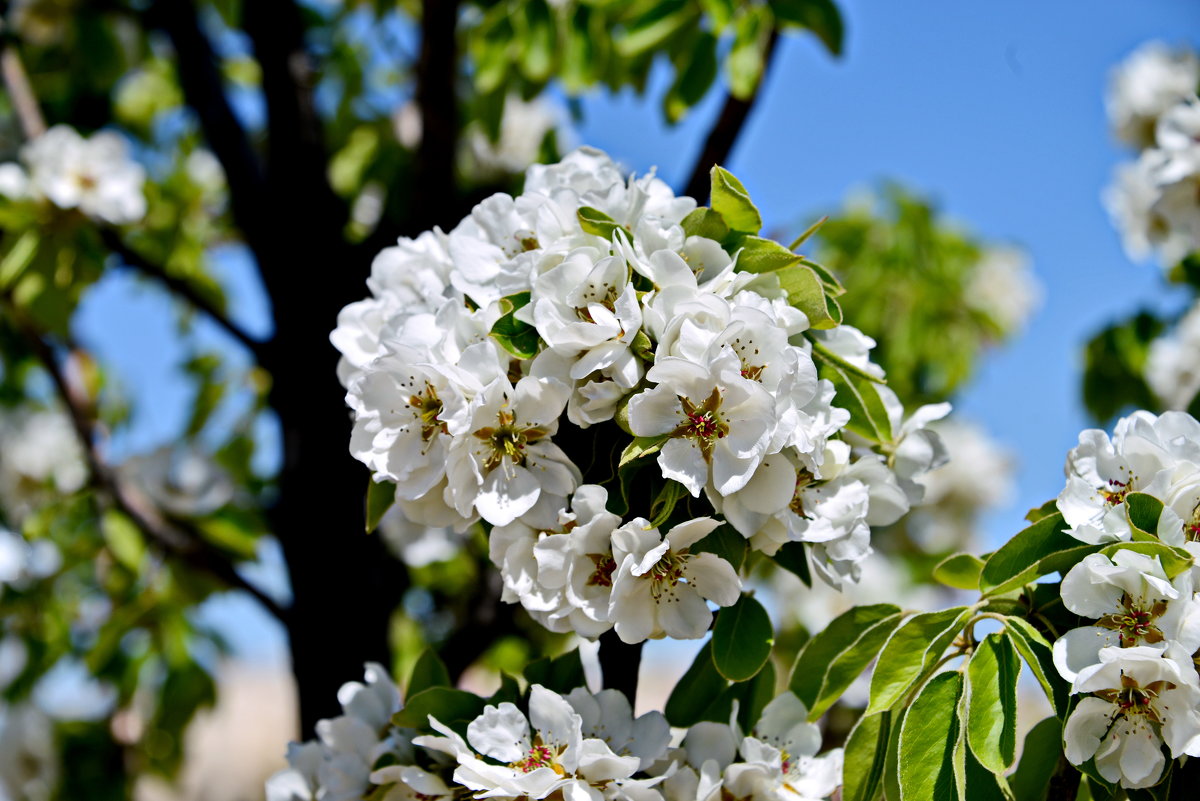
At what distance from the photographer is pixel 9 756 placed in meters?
3.14

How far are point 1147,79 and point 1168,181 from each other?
133cm

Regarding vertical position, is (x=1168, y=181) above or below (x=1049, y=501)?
above

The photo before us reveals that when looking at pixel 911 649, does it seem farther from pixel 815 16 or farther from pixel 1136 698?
pixel 815 16

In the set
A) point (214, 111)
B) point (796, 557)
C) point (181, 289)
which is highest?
point (214, 111)

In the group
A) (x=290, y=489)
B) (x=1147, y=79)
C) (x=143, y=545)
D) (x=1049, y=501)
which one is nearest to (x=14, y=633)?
(x=143, y=545)

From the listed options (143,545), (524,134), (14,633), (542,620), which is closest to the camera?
(542,620)

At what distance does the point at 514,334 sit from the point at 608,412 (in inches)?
4.8

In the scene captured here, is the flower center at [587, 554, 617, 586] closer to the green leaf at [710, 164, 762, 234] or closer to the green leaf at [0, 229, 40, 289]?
the green leaf at [710, 164, 762, 234]

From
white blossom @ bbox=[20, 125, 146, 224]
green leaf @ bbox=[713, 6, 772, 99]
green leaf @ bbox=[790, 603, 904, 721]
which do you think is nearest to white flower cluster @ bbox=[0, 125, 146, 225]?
white blossom @ bbox=[20, 125, 146, 224]

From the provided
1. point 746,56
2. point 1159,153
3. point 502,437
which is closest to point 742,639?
point 502,437

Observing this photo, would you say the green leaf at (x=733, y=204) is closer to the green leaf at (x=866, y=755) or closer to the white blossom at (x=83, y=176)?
the green leaf at (x=866, y=755)

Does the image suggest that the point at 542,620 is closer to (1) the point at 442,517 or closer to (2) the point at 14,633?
(1) the point at 442,517

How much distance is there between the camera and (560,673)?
4.00ft

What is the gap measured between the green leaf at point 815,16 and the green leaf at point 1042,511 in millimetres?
1214
